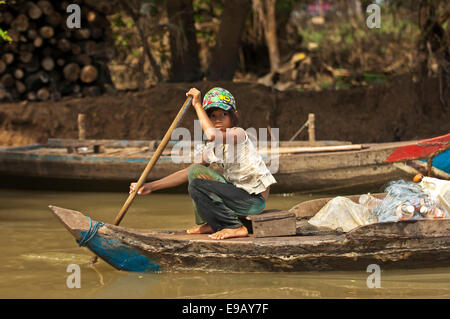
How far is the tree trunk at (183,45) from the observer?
12289 millimetres

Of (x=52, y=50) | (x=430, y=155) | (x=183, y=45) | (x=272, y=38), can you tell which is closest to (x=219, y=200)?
(x=430, y=155)

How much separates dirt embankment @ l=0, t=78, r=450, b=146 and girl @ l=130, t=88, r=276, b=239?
6567 millimetres

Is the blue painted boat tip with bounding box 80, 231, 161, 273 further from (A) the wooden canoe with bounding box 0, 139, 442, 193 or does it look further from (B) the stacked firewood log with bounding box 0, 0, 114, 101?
(B) the stacked firewood log with bounding box 0, 0, 114, 101

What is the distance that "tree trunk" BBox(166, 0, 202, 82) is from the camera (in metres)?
12.3

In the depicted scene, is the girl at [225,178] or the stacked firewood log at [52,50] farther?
the stacked firewood log at [52,50]

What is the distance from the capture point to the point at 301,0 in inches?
553

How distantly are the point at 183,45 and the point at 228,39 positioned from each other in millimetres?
817

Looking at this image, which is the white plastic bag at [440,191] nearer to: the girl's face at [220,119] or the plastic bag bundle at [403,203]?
the plastic bag bundle at [403,203]

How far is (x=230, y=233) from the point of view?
490 cm

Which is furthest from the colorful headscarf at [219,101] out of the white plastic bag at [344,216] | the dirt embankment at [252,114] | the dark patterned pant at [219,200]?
the dirt embankment at [252,114]

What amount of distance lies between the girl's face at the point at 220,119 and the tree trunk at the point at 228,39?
7591 millimetres

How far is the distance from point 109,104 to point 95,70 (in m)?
0.94

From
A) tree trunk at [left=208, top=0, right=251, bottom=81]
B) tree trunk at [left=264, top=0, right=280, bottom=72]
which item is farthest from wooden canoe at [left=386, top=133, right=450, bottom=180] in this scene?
tree trunk at [left=264, top=0, right=280, bottom=72]

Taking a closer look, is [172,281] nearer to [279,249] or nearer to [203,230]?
[203,230]
